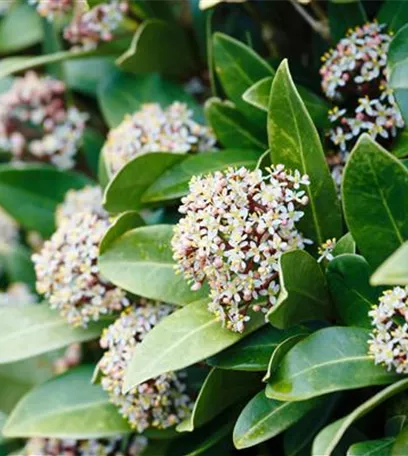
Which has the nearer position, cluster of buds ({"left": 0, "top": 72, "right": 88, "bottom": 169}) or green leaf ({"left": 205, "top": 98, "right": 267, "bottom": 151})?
green leaf ({"left": 205, "top": 98, "right": 267, "bottom": 151})

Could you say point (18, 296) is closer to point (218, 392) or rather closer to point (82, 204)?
point (82, 204)

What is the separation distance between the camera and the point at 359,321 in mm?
1254

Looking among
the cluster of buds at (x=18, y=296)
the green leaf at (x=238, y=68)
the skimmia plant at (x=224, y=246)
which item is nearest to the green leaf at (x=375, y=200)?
the skimmia plant at (x=224, y=246)

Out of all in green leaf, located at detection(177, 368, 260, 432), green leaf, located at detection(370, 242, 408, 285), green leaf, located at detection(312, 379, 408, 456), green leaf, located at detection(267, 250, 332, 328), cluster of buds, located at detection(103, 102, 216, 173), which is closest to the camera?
green leaf, located at detection(370, 242, 408, 285)

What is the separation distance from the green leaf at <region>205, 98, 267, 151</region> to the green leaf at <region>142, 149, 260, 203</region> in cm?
2

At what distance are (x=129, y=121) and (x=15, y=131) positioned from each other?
1.69ft

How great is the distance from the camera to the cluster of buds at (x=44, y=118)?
2008 millimetres

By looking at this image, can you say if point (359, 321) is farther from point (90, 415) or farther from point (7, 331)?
point (7, 331)

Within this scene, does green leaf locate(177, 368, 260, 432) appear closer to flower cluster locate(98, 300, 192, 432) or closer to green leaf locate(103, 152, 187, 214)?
flower cluster locate(98, 300, 192, 432)

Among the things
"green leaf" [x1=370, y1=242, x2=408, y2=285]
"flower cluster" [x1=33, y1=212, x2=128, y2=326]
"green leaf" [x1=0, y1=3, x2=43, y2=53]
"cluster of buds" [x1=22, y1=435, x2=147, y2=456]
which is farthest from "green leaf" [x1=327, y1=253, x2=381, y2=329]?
"green leaf" [x1=0, y1=3, x2=43, y2=53]

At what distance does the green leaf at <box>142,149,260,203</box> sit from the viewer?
4.90 ft

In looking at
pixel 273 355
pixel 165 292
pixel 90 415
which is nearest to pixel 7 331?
pixel 90 415

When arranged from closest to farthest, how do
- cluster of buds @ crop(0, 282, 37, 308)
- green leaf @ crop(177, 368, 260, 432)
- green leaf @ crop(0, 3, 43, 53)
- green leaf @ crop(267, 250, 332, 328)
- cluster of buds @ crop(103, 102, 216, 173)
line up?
green leaf @ crop(267, 250, 332, 328), green leaf @ crop(177, 368, 260, 432), cluster of buds @ crop(103, 102, 216, 173), cluster of buds @ crop(0, 282, 37, 308), green leaf @ crop(0, 3, 43, 53)

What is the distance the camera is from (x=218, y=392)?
132cm
